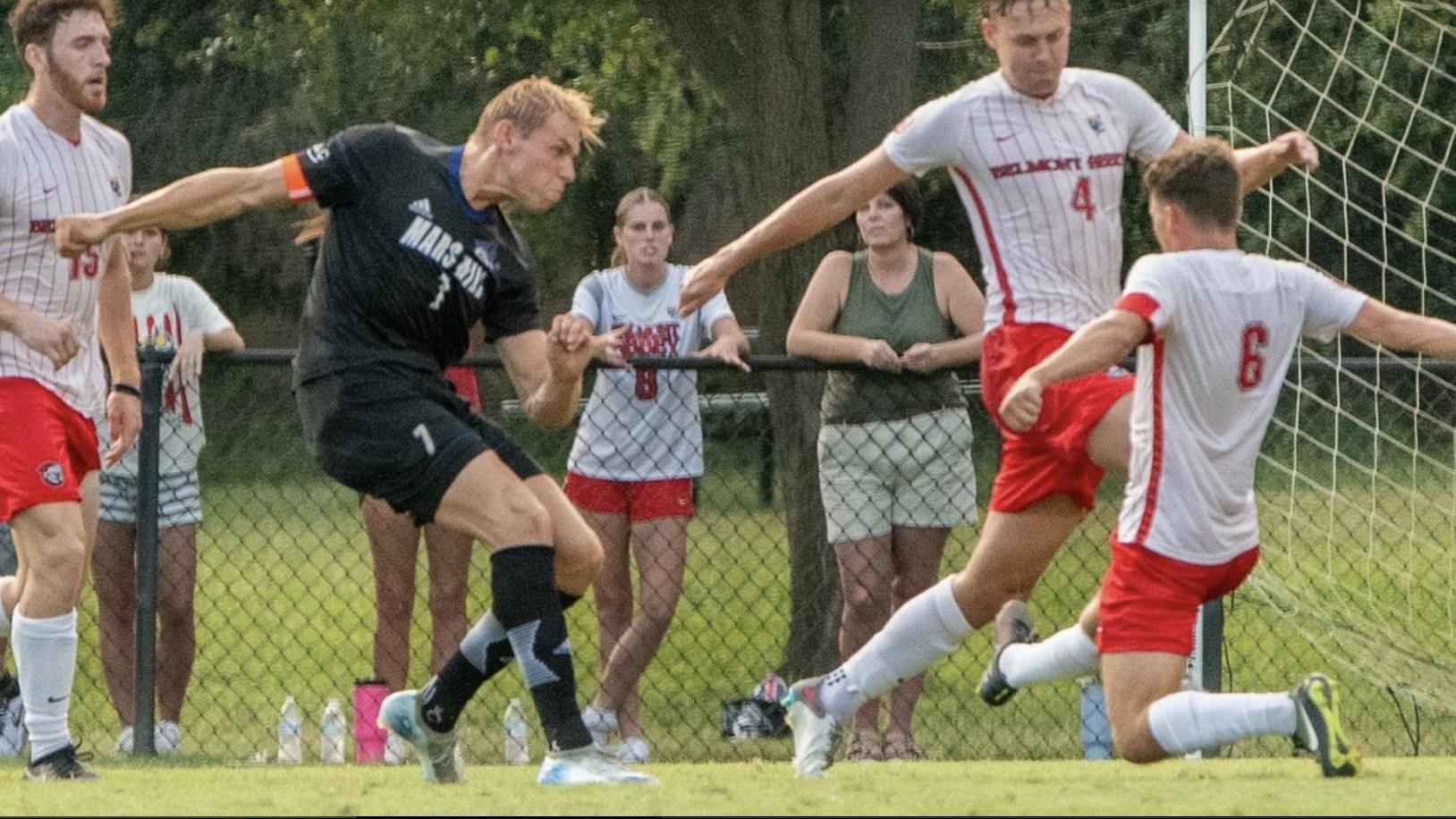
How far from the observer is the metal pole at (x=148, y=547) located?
816 cm

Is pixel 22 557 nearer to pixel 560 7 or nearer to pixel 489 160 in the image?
pixel 489 160

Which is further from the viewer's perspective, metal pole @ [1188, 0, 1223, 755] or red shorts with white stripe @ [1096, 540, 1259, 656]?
metal pole @ [1188, 0, 1223, 755]

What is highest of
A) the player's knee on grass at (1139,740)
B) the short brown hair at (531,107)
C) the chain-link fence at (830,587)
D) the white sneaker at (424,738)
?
the short brown hair at (531,107)

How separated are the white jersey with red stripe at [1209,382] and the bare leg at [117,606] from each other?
167 inches

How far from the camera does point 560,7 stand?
1250 centimetres

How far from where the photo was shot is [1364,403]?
8656mm

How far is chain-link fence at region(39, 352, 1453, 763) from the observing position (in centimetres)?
825

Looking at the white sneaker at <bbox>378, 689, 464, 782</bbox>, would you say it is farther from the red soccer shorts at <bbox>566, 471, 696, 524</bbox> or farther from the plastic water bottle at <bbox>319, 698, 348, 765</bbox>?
the red soccer shorts at <bbox>566, 471, 696, 524</bbox>

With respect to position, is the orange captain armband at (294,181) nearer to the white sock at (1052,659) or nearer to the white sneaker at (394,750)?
the white sock at (1052,659)

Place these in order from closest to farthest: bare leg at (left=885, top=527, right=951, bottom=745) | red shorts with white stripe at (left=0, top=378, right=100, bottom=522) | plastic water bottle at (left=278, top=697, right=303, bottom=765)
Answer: red shorts with white stripe at (left=0, top=378, right=100, bottom=522)
bare leg at (left=885, top=527, right=951, bottom=745)
plastic water bottle at (left=278, top=697, right=303, bottom=765)

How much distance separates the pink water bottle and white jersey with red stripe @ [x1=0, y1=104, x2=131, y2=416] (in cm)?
175

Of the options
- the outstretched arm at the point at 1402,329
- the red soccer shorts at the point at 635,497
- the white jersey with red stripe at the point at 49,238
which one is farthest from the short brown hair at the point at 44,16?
the outstretched arm at the point at 1402,329

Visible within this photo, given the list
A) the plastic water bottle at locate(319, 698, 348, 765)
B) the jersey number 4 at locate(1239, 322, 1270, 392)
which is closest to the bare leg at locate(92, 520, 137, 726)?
the plastic water bottle at locate(319, 698, 348, 765)

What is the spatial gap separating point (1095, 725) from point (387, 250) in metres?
3.60
